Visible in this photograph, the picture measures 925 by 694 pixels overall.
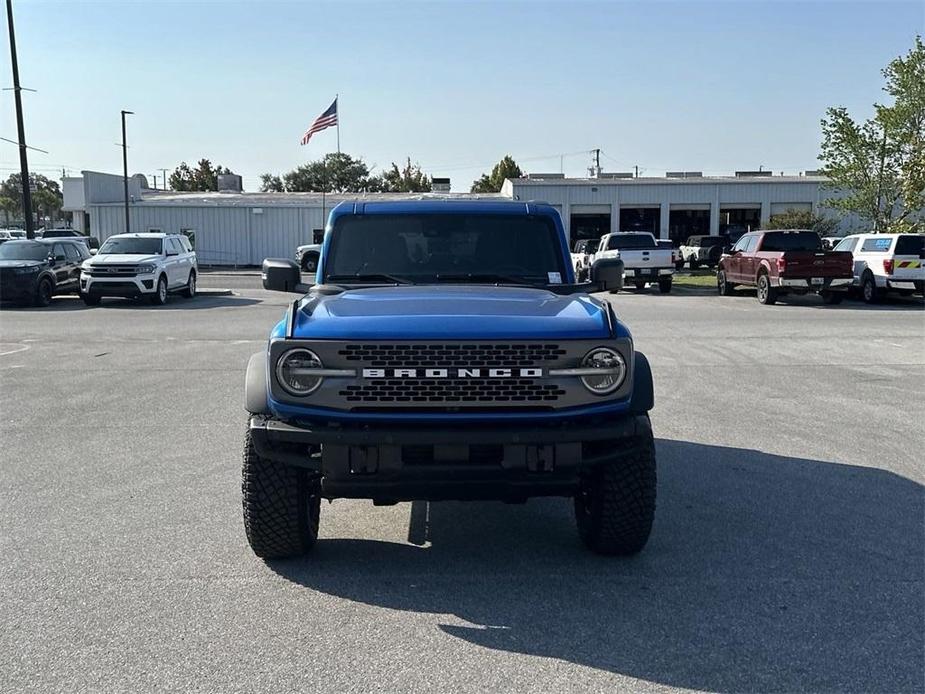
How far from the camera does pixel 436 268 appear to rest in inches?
231

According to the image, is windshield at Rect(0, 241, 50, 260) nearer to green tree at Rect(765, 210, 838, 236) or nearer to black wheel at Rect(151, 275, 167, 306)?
black wheel at Rect(151, 275, 167, 306)

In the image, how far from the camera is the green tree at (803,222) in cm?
4009

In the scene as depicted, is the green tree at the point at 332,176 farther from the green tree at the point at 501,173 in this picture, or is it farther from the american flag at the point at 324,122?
the american flag at the point at 324,122

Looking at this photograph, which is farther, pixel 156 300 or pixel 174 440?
pixel 156 300

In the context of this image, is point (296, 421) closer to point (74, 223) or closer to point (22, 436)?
point (22, 436)

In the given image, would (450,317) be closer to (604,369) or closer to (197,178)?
(604,369)

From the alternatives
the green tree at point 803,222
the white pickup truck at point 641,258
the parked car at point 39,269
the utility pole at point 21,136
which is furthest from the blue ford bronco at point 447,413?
the green tree at point 803,222

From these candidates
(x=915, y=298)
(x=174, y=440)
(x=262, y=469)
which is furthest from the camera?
(x=915, y=298)

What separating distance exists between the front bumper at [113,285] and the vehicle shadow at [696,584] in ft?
59.5

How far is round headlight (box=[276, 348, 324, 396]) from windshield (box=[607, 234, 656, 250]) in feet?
81.0

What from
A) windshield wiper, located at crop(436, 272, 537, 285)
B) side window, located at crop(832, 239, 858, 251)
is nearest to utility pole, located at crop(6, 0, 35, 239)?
side window, located at crop(832, 239, 858, 251)

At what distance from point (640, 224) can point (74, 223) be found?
1427 inches

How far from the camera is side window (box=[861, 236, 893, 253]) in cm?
2306

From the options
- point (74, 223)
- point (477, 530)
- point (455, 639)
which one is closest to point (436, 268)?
point (477, 530)
